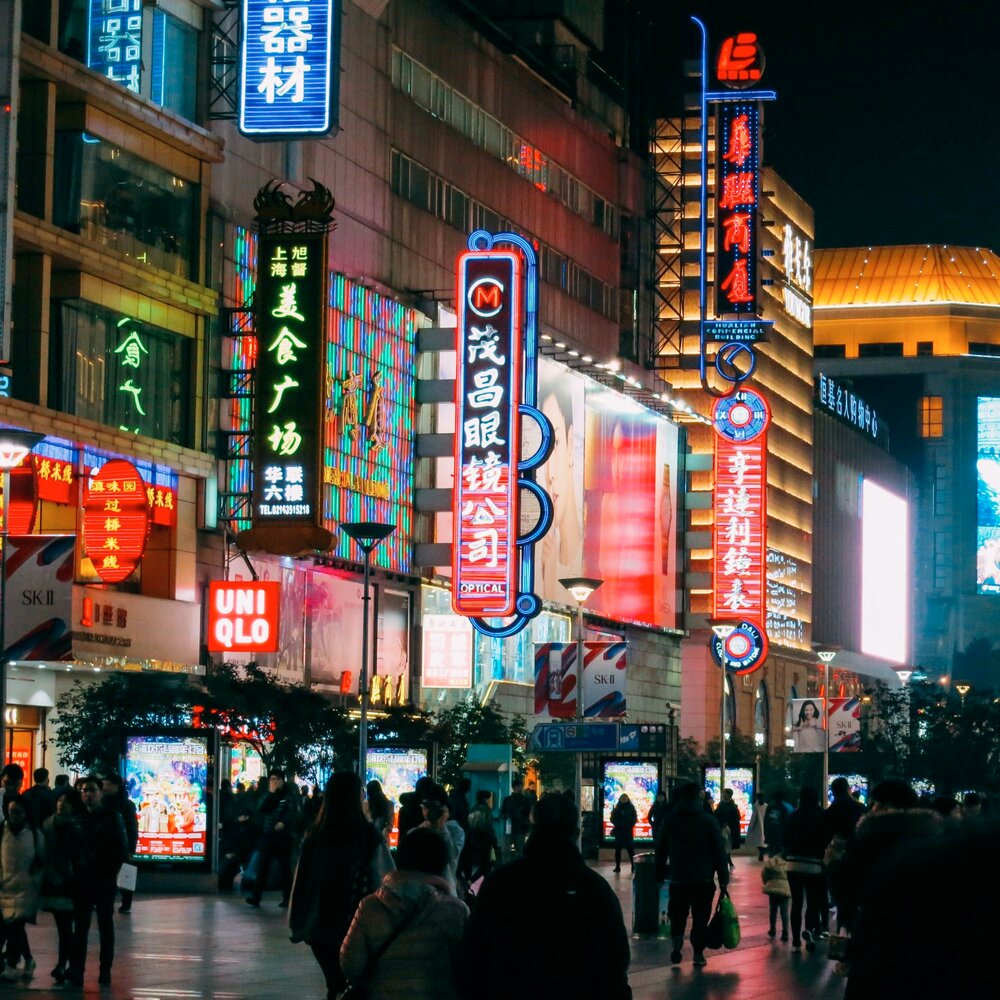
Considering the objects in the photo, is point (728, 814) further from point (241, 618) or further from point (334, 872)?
point (334, 872)

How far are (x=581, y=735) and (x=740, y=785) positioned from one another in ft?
71.7

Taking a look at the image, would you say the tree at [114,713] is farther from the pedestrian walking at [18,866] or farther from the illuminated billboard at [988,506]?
the illuminated billboard at [988,506]

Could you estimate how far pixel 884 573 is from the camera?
530ft

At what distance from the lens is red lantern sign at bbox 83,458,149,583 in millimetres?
43188

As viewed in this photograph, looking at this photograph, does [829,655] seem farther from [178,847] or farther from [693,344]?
[693,344]

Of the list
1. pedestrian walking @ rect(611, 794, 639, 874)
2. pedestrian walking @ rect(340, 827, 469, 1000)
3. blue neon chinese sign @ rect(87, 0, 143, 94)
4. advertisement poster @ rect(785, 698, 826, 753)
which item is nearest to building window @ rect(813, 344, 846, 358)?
advertisement poster @ rect(785, 698, 826, 753)

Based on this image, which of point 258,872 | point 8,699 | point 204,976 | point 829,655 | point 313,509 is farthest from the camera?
point 829,655

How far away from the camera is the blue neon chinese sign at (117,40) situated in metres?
46.8

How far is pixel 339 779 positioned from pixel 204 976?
7959 mm


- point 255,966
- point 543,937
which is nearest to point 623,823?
point 255,966

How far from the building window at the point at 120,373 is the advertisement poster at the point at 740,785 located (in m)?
14.1

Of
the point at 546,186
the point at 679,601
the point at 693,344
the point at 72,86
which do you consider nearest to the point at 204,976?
the point at 72,86

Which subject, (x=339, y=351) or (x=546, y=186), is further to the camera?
(x=546, y=186)

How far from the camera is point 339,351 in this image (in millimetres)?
60375
